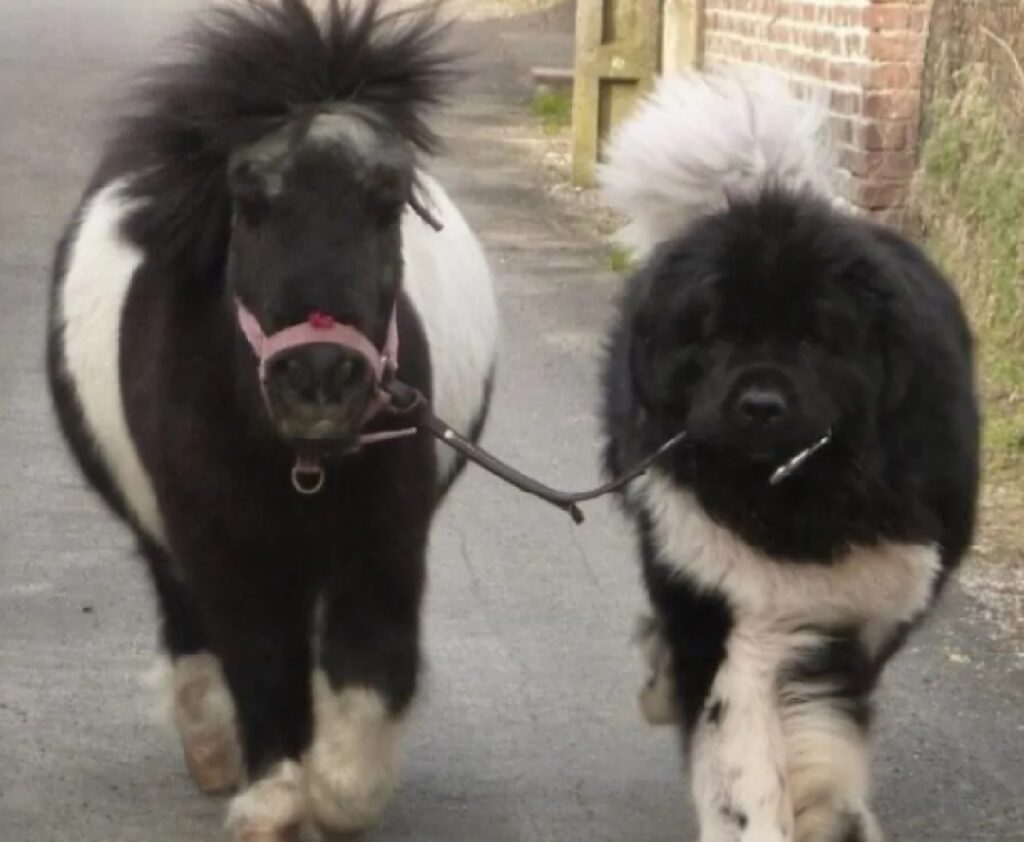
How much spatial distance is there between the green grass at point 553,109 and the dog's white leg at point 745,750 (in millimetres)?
13467

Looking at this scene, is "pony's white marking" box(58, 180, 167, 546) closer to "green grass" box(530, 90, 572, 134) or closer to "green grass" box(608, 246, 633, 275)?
"green grass" box(608, 246, 633, 275)

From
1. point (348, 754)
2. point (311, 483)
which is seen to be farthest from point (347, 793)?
point (311, 483)

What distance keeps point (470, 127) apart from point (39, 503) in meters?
10.3

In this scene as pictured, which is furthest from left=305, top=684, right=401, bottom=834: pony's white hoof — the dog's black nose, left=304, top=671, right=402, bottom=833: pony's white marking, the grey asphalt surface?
the dog's black nose

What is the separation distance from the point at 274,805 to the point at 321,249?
1.33 m

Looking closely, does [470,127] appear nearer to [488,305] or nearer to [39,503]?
[39,503]

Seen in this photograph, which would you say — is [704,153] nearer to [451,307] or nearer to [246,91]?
[451,307]

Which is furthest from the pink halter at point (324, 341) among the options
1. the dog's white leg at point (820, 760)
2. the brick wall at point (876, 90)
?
the brick wall at point (876, 90)

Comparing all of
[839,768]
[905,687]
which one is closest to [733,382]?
[839,768]

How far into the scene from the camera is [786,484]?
503 cm

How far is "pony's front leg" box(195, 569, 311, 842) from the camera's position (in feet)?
17.4

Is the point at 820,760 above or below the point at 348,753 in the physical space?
above

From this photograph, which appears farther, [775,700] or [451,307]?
[451,307]

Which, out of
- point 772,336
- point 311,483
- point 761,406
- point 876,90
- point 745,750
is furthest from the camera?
point 876,90
